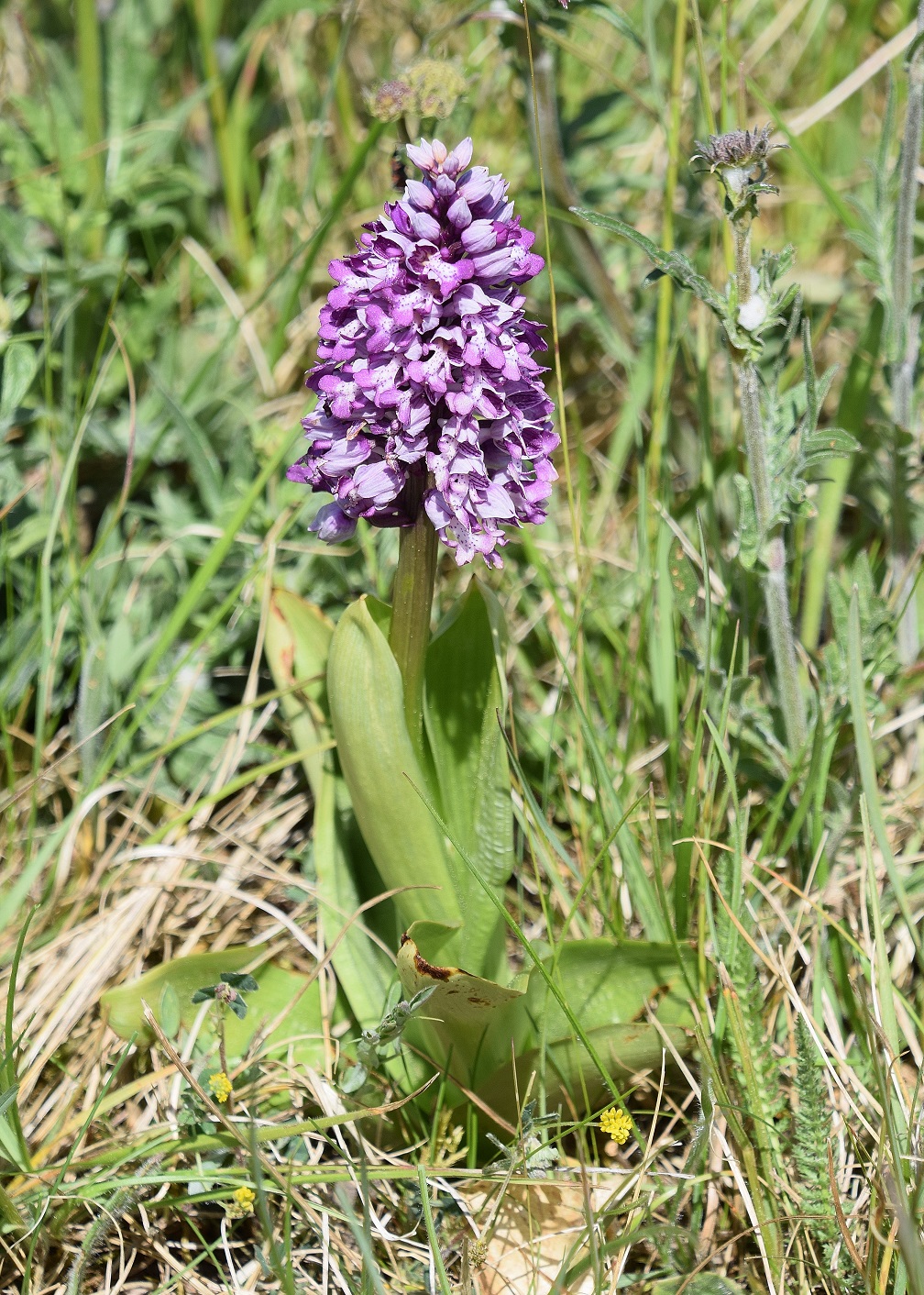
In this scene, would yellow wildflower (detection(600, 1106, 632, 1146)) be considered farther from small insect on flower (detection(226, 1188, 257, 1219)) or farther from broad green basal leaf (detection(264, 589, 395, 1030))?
small insect on flower (detection(226, 1188, 257, 1219))

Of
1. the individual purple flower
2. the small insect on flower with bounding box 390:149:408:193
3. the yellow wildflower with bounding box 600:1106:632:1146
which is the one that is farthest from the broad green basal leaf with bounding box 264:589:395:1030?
the small insect on flower with bounding box 390:149:408:193

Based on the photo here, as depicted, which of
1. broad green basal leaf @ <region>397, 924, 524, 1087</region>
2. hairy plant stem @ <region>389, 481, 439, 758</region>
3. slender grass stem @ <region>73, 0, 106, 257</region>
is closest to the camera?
broad green basal leaf @ <region>397, 924, 524, 1087</region>

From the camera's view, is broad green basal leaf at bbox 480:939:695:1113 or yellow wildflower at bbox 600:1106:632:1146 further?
broad green basal leaf at bbox 480:939:695:1113

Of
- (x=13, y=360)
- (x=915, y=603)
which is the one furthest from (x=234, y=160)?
(x=915, y=603)

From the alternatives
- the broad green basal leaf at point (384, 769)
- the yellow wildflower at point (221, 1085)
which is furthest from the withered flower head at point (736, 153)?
the yellow wildflower at point (221, 1085)

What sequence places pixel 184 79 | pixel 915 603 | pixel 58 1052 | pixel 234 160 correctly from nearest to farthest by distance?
pixel 58 1052, pixel 915 603, pixel 234 160, pixel 184 79

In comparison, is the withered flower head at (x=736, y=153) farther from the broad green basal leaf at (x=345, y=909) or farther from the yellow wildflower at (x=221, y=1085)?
the yellow wildflower at (x=221, y=1085)

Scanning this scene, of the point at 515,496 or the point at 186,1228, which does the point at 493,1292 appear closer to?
the point at 186,1228
